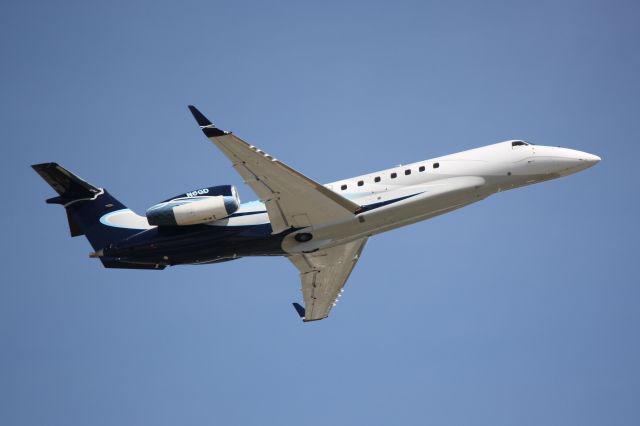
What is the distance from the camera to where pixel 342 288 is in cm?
3503

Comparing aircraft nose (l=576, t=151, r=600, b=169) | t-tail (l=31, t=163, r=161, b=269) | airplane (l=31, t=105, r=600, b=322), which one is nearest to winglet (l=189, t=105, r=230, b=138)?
airplane (l=31, t=105, r=600, b=322)

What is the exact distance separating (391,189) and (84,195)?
39.5 ft

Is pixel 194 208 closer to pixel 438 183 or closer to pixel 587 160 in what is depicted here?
pixel 438 183

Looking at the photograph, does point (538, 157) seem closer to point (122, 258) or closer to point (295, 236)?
point (295, 236)

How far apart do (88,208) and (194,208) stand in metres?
5.43

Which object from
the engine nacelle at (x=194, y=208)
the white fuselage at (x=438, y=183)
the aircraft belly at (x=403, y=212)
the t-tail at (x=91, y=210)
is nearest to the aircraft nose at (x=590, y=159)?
the white fuselage at (x=438, y=183)

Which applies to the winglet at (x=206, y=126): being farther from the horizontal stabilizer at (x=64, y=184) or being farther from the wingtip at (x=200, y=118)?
the horizontal stabilizer at (x=64, y=184)

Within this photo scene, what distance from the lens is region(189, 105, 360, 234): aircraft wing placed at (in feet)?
86.3

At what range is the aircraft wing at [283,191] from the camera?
86.3ft

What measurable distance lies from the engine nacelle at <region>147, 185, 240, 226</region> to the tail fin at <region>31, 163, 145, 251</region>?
226 cm

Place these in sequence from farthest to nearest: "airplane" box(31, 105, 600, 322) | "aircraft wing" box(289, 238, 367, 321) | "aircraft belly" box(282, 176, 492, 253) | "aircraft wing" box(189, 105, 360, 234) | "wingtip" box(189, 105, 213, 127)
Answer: "aircraft wing" box(289, 238, 367, 321), "aircraft belly" box(282, 176, 492, 253), "airplane" box(31, 105, 600, 322), "aircraft wing" box(189, 105, 360, 234), "wingtip" box(189, 105, 213, 127)

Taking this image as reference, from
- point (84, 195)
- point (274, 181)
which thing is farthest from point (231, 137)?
point (84, 195)

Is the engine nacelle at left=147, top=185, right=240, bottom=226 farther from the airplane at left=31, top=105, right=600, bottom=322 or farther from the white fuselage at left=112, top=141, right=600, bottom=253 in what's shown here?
the white fuselage at left=112, top=141, right=600, bottom=253

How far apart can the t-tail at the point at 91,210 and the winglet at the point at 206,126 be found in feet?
23.3
